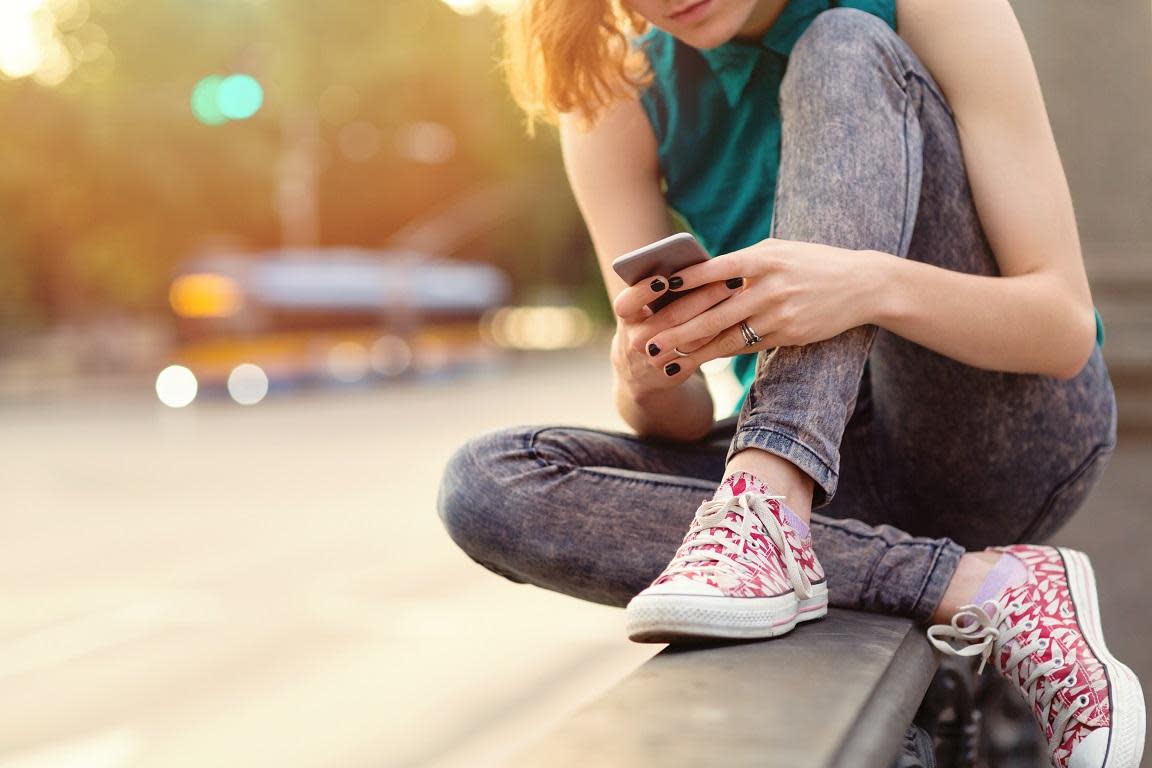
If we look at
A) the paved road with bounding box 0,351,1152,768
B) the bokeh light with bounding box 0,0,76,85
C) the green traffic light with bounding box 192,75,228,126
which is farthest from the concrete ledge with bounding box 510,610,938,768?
the bokeh light with bounding box 0,0,76,85

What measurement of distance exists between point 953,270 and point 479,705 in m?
3.02

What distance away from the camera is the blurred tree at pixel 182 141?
24.5 m

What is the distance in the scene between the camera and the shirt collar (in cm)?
206

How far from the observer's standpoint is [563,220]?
4103 centimetres

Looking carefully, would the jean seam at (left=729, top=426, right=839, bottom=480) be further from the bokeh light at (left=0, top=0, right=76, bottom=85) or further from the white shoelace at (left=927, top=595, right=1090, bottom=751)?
the bokeh light at (left=0, top=0, right=76, bottom=85)

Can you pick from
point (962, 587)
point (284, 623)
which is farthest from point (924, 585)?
point (284, 623)

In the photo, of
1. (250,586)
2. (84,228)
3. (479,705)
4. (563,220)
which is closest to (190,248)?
(84,228)

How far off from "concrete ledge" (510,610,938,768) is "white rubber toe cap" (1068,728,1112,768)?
8.1 inches

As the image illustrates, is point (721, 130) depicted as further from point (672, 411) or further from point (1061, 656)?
point (1061, 656)

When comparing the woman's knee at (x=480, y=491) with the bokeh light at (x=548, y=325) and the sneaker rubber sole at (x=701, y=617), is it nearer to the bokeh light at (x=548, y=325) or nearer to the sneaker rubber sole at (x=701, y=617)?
the sneaker rubber sole at (x=701, y=617)

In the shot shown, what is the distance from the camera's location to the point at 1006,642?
5.83 ft

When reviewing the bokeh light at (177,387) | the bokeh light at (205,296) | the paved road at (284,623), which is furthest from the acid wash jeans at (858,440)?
the bokeh light at (177,387)

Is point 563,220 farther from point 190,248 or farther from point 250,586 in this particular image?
point 250,586

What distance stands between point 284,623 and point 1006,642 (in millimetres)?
4490
